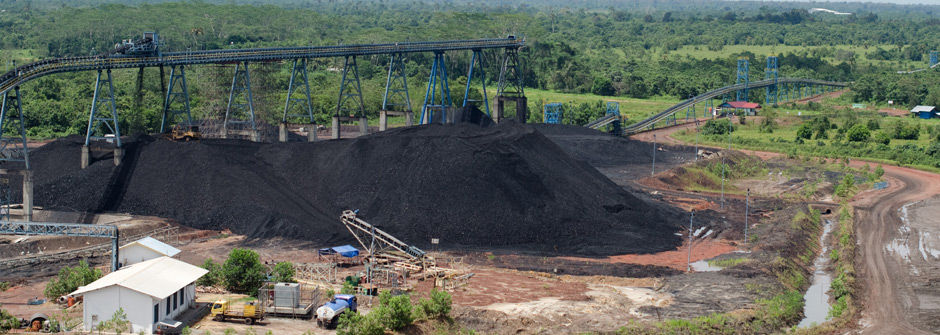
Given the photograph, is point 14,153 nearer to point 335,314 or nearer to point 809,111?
point 335,314

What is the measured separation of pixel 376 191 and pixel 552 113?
199 ft

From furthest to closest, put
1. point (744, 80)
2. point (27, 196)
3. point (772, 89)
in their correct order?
point (744, 80), point (772, 89), point (27, 196)

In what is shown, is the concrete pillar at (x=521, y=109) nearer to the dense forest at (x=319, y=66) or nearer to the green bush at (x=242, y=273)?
the dense forest at (x=319, y=66)

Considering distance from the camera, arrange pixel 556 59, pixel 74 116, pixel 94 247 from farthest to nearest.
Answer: pixel 556 59
pixel 74 116
pixel 94 247

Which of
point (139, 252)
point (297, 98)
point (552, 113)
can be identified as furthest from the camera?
point (552, 113)

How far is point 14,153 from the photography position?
187ft

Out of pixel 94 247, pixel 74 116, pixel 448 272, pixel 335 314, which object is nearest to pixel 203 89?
pixel 74 116

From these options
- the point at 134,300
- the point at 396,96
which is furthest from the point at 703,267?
the point at 396,96

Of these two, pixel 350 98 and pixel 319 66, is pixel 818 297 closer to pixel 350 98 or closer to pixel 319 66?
pixel 350 98

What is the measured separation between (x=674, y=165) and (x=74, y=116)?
56068 millimetres

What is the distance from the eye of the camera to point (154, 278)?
127 ft

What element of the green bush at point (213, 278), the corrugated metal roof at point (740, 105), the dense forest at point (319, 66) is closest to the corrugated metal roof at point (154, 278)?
the green bush at point (213, 278)

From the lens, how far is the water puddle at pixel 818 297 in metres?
44.3

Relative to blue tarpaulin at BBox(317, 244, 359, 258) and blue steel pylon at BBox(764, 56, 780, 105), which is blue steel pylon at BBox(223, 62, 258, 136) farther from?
blue steel pylon at BBox(764, 56, 780, 105)
